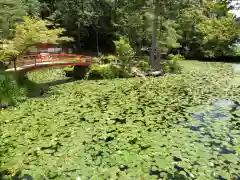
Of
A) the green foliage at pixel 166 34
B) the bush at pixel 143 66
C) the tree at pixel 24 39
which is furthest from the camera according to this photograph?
the green foliage at pixel 166 34

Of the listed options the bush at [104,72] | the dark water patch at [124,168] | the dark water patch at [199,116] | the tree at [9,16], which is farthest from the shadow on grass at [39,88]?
the dark water patch at [124,168]

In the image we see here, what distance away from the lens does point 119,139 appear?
6480 millimetres

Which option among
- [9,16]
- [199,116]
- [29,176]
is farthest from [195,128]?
[9,16]

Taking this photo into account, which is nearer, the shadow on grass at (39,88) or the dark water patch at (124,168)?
the dark water patch at (124,168)

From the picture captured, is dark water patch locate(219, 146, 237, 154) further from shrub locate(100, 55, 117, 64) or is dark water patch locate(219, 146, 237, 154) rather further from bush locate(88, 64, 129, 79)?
shrub locate(100, 55, 117, 64)

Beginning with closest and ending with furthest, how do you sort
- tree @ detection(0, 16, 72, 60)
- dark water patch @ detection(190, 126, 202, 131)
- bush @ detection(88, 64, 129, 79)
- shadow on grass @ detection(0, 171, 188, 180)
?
shadow on grass @ detection(0, 171, 188, 180) < dark water patch @ detection(190, 126, 202, 131) < tree @ detection(0, 16, 72, 60) < bush @ detection(88, 64, 129, 79)

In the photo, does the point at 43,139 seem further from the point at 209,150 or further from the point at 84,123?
the point at 209,150

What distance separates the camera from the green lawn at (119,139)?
4957 mm

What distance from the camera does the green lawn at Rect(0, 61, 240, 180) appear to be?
4957 millimetres

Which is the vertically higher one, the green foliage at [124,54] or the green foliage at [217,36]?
the green foliage at [217,36]

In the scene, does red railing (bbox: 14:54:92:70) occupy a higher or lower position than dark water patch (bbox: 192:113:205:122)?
higher

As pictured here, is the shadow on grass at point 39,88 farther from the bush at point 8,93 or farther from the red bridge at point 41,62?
the bush at point 8,93

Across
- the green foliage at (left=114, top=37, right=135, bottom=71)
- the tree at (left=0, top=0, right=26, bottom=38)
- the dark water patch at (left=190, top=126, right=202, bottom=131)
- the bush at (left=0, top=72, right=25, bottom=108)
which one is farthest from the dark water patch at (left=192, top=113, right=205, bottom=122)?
the tree at (left=0, top=0, right=26, bottom=38)

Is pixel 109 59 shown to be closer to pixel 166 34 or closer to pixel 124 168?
pixel 166 34
